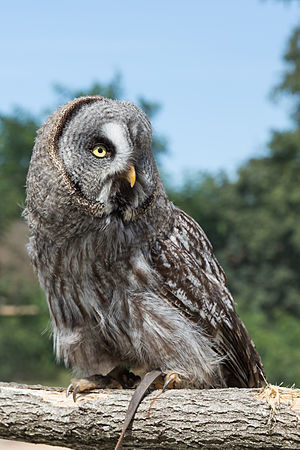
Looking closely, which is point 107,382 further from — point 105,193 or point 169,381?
point 105,193

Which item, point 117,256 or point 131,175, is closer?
point 131,175

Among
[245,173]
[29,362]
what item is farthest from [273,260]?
[29,362]

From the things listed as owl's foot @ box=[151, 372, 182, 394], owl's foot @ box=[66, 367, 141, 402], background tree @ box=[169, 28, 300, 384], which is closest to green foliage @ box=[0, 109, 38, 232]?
background tree @ box=[169, 28, 300, 384]

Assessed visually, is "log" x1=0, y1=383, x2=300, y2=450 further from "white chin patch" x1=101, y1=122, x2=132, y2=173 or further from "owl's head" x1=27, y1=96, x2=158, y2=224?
"white chin patch" x1=101, y1=122, x2=132, y2=173

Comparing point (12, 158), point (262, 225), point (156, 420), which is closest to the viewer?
point (156, 420)

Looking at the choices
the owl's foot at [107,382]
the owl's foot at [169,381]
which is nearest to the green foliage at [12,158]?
the owl's foot at [107,382]

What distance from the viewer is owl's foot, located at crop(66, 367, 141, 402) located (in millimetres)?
2273

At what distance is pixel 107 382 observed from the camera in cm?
243

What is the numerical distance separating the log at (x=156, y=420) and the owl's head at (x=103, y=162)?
0.76 meters

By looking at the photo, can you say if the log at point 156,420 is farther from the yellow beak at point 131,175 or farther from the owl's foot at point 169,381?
the yellow beak at point 131,175

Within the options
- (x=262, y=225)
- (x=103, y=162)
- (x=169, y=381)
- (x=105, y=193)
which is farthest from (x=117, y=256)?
(x=262, y=225)

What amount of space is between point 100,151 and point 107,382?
100 centimetres

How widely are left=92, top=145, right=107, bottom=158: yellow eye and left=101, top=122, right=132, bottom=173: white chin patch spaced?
6cm

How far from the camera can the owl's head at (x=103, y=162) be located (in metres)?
2.22
